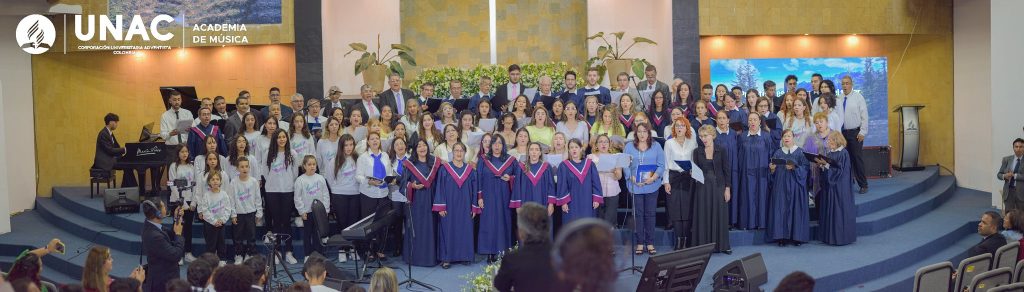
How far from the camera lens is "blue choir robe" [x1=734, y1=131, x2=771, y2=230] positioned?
1157 centimetres

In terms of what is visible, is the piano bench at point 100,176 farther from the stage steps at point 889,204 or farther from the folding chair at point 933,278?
Result: the folding chair at point 933,278

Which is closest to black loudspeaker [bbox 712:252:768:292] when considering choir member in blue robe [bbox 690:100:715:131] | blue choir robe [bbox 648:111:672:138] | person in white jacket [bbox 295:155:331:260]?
choir member in blue robe [bbox 690:100:715:131]

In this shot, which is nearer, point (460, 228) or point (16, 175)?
point (460, 228)

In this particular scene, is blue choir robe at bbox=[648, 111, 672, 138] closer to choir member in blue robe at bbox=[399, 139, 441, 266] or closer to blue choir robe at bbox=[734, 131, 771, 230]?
blue choir robe at bbox=[734, 131, 771, 230]

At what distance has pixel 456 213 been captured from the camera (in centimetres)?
1115

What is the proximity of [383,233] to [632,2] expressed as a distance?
705 centimetres

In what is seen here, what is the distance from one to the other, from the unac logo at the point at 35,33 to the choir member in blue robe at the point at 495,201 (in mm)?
7715

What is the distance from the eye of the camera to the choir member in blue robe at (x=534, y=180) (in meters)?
11.0

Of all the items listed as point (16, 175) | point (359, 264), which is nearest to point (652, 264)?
point (359, 264)

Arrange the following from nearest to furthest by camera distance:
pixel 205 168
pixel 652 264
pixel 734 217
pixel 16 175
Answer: pixel 652 264 < pixel 205 168 < pixel 734 217 < pixel 16 175

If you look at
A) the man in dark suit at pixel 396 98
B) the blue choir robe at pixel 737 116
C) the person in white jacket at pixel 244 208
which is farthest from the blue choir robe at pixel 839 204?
the person in white jacket at pixel 244 208

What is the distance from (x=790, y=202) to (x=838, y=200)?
0.52m

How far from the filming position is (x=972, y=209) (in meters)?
13.6

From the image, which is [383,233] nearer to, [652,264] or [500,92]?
[500,92]
